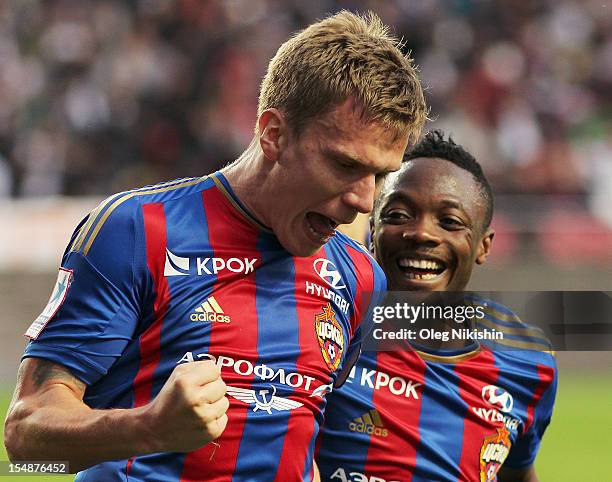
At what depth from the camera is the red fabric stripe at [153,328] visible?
3.04 meters

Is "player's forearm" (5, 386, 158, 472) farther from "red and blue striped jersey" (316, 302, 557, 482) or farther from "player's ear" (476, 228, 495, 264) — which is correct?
"player's ear" (476, 228, 495, 264)

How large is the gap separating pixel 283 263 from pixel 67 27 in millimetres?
11599

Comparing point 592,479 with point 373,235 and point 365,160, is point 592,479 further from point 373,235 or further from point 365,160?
point 365,160

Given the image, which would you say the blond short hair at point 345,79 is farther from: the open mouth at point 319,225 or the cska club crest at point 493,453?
the cska club crest at point 493,453

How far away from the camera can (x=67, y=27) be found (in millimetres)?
14195

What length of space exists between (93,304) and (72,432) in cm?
35

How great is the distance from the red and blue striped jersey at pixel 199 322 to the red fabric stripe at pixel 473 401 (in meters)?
0.86

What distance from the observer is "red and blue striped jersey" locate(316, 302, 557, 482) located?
3.91 meters

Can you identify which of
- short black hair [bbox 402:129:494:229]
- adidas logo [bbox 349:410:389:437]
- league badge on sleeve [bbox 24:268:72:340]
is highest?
short black hair [bbox 402:129:494:229]

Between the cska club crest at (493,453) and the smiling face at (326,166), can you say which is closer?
the smiling face at (326,166)

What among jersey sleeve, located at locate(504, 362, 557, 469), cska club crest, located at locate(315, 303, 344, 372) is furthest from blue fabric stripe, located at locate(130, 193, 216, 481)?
jersey sleeve, located at locate(504, 362, 557, 469)

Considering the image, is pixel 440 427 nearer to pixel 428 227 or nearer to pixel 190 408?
pixel 428 227

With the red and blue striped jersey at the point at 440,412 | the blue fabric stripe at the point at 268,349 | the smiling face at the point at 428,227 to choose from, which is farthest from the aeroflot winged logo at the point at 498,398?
the blue fabric stripe at the point at 268,349

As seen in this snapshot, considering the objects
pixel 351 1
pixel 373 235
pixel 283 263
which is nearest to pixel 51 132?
pixel 351 1
